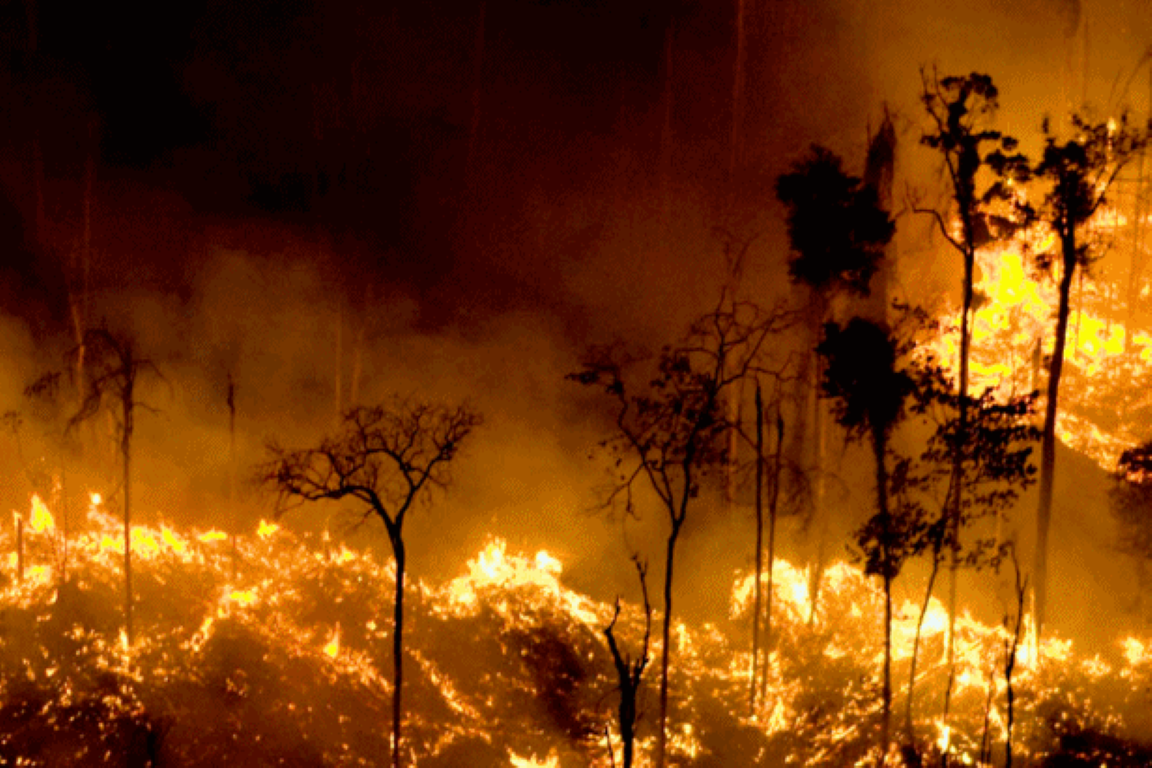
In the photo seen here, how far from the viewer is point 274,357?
36.2 metres

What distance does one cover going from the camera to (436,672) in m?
26.0

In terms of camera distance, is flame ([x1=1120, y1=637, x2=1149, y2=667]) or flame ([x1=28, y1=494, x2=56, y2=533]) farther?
flame ([x1=28, y1=494, x2=56, y2=533])

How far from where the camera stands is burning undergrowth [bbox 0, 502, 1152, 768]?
22.9 meters

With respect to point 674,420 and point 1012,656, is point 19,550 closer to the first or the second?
point 674,420

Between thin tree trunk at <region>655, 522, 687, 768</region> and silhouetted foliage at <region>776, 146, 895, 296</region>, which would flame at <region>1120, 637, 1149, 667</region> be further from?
thin tree trunk at <region>655, 522, 687, 768</region>

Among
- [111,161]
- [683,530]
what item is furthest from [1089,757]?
[111,161]

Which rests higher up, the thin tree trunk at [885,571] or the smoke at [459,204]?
the smoke at [459,204]

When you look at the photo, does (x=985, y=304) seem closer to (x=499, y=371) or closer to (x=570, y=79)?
(x=499, y=371)

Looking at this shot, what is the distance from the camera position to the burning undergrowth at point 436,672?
75.3 feet

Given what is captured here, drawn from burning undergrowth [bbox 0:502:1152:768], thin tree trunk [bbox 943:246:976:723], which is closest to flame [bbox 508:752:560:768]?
burning undergrowth [bbox 0:502:1152:768]

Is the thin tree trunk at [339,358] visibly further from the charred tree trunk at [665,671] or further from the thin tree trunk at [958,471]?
the thin tree trunk at [958,471]

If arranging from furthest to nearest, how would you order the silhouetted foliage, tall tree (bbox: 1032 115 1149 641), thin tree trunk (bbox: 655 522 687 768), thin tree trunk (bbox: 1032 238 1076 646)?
thin tree trunk (bbox: 1032 238 1076 646), the silhouetted foliage, tall tree (bbox: 1032 115 1149 641), thin tree trunk (bbox: 655 522 687 768)

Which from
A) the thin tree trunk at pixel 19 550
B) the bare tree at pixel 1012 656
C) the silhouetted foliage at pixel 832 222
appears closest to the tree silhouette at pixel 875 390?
the silhouetted foliage at pixel 832 222

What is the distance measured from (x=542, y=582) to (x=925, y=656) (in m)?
11.1
